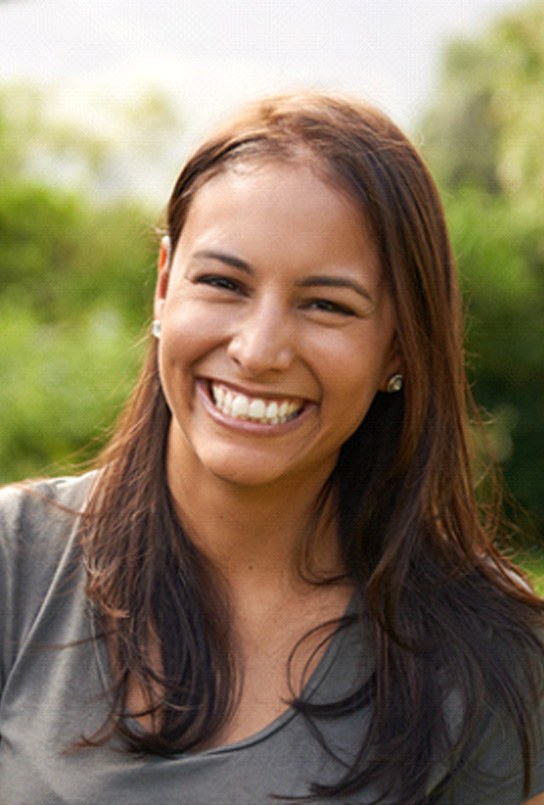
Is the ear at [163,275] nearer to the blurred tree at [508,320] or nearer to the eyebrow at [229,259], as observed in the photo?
the eyebrow at [229,259]

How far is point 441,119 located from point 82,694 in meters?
26.0

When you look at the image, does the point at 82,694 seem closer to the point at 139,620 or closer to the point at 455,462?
the point at 139,620

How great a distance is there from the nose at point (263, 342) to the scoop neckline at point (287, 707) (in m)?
0.53

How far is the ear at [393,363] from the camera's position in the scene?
238 centimetres

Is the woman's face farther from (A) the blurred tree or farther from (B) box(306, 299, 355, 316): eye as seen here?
(A) the blurred tree

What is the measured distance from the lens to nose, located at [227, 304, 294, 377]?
2.19 meters

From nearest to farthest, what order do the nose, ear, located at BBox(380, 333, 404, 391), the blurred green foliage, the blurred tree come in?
the nose
ear, located at BBox(380, 333, 404, 391)
the blurred green foliage
the blurred tree

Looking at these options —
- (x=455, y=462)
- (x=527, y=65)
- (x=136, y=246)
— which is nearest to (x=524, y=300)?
(x=136, y=246)

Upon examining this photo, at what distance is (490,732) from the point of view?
7.73 ft

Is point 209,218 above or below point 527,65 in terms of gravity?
below

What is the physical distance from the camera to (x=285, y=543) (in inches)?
99.3

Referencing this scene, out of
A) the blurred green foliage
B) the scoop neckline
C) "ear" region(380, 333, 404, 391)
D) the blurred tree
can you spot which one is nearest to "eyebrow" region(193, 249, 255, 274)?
"ear" region(380, 333, 404, 391)

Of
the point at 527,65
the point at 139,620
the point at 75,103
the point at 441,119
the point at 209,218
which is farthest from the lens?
the point at 441,119

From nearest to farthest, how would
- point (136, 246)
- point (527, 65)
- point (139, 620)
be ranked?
point (139, 620), point (136, 246), point (527, 65)
